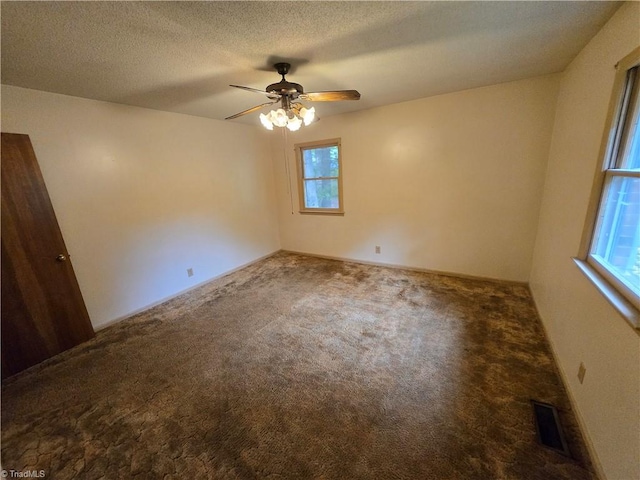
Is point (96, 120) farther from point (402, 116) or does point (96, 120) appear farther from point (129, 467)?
point (402, 116)

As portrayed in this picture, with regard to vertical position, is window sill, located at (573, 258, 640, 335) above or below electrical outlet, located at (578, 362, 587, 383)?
above

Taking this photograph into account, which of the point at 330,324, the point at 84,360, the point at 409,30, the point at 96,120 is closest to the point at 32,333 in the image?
the point at 84,360

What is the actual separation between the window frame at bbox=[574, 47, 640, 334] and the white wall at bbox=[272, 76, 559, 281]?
1.48 metres

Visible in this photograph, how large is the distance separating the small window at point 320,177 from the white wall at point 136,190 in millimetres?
931

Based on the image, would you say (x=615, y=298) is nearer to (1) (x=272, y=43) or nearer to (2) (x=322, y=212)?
(1) (x=272, y=43)

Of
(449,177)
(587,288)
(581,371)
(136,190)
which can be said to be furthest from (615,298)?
(136,190)

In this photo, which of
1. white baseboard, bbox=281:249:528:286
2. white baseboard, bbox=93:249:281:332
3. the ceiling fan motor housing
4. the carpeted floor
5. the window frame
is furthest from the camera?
white baseboard, bbox=281:249:528:286

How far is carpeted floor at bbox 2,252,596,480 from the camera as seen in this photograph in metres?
1.34

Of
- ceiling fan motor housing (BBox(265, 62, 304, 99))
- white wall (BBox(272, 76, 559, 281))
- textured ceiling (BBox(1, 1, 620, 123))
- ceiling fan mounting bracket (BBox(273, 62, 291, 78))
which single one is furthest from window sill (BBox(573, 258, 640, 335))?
ceiling fan mounting bracket (BBox(273, 62, 291, 78))

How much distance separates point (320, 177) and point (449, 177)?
2047 millimetres

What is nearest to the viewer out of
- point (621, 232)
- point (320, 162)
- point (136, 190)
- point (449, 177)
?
point (621, 232)

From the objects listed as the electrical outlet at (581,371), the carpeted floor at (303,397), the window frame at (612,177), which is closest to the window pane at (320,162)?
the carpeted floor at (303,397)

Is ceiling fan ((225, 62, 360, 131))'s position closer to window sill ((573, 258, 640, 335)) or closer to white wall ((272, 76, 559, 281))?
white wall ((272, 76, 559, 281))

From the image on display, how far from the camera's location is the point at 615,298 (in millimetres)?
1225
